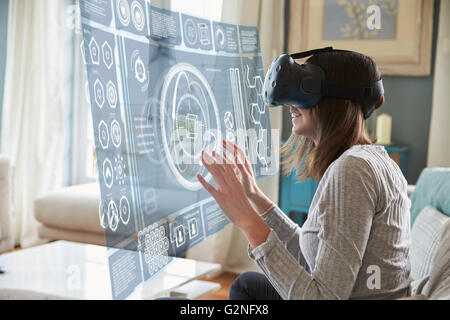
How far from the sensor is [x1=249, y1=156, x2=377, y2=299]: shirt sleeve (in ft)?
2.15

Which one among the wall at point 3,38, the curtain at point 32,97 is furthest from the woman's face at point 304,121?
the wall at point 3,38

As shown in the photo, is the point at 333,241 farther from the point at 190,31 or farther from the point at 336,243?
the point at 190,31

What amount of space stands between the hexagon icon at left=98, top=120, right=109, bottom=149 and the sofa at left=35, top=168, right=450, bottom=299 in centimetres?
52

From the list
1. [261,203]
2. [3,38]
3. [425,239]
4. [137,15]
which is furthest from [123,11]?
[3,38]

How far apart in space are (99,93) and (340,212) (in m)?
0.37

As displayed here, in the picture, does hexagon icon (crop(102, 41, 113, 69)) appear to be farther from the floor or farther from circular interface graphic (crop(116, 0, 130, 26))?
the floor

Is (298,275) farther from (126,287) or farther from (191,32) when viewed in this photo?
(191,32)

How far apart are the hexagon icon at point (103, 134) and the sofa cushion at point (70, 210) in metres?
1.93

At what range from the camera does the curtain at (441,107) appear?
2.12 m

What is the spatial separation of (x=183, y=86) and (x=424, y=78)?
1785 mm

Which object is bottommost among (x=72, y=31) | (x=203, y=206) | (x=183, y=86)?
(x=203, y=206)

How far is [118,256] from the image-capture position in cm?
76

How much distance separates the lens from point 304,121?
79cm

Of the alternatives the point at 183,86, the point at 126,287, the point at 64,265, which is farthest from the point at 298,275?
the point at 64,265
